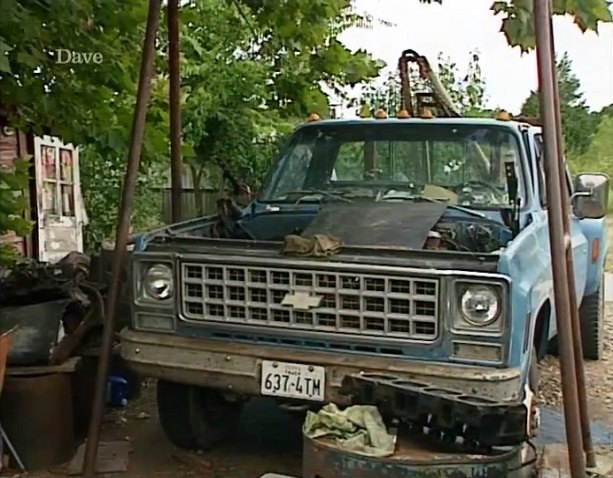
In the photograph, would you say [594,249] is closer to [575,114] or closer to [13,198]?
[13,198]

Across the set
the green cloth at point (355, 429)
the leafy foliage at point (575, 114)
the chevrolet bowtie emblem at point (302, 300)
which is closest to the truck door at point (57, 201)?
the chevrolet bowtie emblem at point (302, 300)

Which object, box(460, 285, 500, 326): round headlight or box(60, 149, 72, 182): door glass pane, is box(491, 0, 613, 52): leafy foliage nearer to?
box(460, 285, 500, 326): round headlight

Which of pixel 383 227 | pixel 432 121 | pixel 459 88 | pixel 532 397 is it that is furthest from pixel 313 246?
pixel 459 88

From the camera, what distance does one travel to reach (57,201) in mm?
10953

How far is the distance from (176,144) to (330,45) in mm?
2396

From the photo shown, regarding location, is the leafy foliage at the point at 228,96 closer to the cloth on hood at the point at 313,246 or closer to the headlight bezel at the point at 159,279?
the headlight bezel at the point at 159,279

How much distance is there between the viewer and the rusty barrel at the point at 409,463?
129 inches

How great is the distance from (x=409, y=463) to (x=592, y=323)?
4143mm

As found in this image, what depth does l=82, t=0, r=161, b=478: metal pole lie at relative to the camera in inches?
167

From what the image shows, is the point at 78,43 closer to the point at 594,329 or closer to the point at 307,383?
the point at 307,383

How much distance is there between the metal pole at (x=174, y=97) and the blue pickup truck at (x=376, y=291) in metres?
1.13

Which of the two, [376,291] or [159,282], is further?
[159,282]

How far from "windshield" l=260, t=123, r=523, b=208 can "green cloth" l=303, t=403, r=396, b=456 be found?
1.88 m

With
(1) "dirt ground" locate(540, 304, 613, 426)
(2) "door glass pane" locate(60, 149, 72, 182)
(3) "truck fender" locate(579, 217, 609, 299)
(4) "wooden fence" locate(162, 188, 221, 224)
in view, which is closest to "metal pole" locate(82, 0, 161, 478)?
(1) "dirt ground" locate(540, 304, 613, 426)
